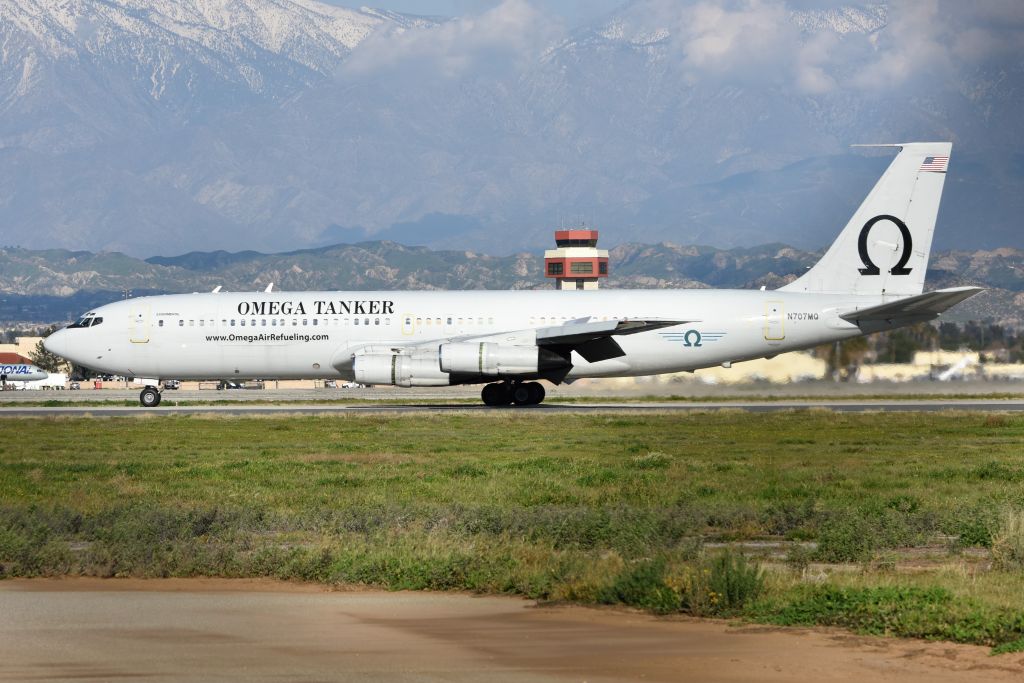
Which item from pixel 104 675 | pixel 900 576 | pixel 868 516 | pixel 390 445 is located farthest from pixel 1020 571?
pixel 390 445

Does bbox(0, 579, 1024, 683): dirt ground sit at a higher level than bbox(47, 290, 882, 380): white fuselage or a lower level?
lower

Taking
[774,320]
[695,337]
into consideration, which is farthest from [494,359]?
[774,320]

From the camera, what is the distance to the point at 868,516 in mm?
17594

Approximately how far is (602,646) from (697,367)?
3437 cm

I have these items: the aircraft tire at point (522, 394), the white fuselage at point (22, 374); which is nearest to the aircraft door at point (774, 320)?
the aircraft tire at point (522, 394)

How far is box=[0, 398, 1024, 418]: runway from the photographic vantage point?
4275 centimetres

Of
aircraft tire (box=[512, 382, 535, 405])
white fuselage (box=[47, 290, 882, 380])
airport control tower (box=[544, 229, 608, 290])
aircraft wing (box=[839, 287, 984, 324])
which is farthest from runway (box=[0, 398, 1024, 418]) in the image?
airport control tower (box=[544, 229, 608, 290])

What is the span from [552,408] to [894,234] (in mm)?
12770

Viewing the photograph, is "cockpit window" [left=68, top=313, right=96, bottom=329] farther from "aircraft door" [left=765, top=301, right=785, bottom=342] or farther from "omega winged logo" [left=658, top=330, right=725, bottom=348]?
"aircraft door" [left=765, top=301, right=785, bottom=342]

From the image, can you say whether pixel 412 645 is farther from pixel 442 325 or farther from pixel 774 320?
pixel 774 320

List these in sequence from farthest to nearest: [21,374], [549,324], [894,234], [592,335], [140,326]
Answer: [21,374] → [140,326] → [894,234] → [549,324] → [592,335]

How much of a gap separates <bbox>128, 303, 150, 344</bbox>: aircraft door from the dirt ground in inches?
1350

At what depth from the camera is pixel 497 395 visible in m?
46.3

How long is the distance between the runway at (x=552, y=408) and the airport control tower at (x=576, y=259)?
138021 mm
